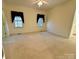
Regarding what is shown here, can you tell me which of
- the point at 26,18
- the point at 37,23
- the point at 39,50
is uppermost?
the point at 26,18

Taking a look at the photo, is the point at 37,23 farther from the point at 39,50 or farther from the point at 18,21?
the point at 39,50

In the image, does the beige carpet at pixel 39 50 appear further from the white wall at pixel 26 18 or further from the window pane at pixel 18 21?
the window pane at pixel 18 21

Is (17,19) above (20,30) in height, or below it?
above

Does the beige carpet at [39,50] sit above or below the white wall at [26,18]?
below

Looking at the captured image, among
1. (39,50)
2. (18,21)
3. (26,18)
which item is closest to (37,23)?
(26,18)

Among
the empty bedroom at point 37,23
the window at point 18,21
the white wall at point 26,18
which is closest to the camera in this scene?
the empty bedroom at point 37,23

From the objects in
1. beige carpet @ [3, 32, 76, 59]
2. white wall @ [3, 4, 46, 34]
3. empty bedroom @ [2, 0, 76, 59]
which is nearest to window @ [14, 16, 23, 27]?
empty bedroom @ [2, 0, 76, 59]

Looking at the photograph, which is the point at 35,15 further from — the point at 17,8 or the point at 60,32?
the point at 60,32

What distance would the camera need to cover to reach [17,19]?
7.16m

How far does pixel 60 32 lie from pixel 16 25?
3.87 m

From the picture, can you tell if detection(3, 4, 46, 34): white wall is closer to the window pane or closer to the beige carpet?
the window pane

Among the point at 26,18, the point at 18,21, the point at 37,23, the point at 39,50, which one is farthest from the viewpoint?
the point at 37,23

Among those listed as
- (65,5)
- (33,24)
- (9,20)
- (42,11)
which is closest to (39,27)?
(33,24)

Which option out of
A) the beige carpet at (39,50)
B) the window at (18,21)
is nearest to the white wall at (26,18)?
the window at (18,21)
